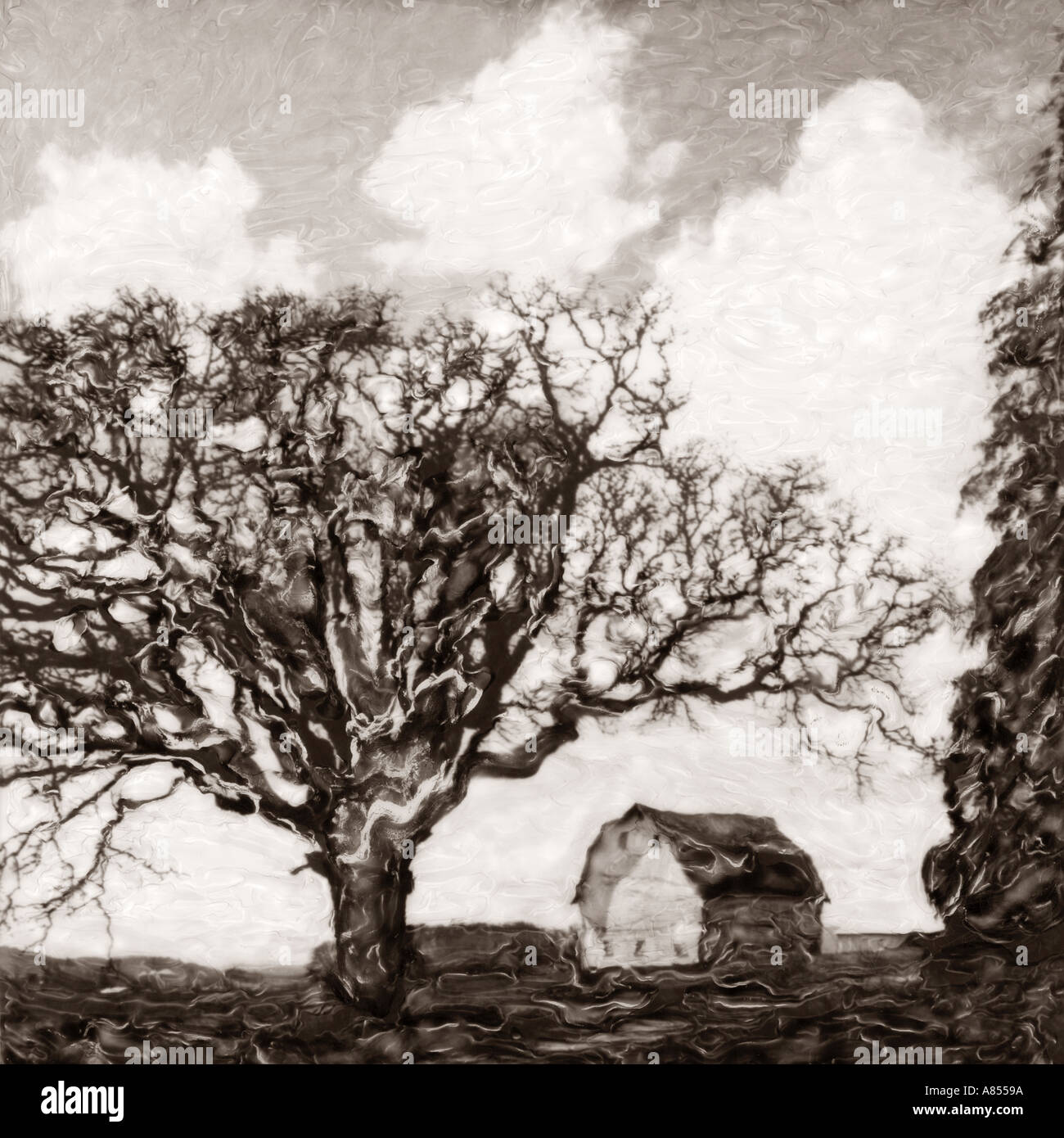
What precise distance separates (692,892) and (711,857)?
0.09 meters

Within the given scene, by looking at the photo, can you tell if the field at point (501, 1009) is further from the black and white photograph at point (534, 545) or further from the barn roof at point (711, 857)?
the barn roof at point (711, 857)

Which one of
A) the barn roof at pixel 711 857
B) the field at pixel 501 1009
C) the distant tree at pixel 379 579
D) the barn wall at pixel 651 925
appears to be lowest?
the field at pixel 501 1009

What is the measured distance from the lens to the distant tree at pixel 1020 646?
6.64 feet

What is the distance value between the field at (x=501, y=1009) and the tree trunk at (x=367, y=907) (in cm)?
5

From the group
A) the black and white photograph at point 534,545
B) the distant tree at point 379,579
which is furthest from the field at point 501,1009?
the distant tree at point 379,579

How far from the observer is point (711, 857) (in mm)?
A: 1988

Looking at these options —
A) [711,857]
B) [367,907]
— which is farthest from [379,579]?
[711,857]

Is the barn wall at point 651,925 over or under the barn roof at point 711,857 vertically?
under

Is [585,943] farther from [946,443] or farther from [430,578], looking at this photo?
[946,443]

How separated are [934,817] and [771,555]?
0.76 meters

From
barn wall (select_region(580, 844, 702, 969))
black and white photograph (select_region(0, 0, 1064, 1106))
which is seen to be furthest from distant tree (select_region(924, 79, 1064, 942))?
barn wall (select_region(580, 844, 702, 969))
